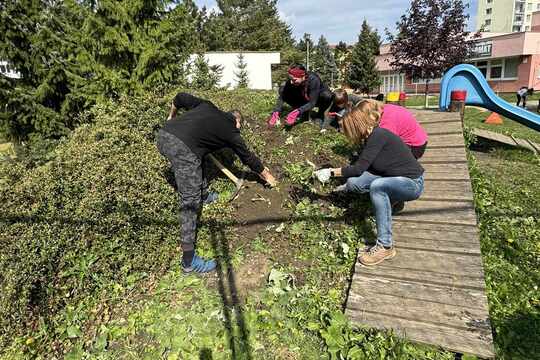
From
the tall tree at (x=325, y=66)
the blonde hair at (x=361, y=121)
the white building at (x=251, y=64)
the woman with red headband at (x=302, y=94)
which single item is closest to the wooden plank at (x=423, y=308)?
the blonde hair at (x=361, y=121)

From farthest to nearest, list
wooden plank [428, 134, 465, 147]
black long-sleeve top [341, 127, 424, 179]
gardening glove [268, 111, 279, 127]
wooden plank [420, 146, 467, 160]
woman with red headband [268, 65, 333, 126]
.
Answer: gardening glove [268, 111, 279, 127] → woman with red headband [268, 65, 333, 126] → wooden plank [428, 134, 465, 147] → wooden plank [420, 146, 467, 160] → black long-sleeve top [341, 127, 424, 179]

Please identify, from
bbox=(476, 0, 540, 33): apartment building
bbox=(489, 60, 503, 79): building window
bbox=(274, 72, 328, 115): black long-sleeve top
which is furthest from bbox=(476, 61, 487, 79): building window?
bbox=(274, 72, 328, 115): black long-sleeve top

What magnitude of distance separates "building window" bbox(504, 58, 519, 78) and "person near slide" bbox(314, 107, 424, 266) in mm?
38537

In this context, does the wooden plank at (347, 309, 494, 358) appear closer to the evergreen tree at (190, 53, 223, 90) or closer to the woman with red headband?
the woman with red headband

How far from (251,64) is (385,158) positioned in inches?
883

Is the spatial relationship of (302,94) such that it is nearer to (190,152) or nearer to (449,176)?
(449,176)

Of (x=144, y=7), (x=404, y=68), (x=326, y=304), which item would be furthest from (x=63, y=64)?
(x=404, y=68)

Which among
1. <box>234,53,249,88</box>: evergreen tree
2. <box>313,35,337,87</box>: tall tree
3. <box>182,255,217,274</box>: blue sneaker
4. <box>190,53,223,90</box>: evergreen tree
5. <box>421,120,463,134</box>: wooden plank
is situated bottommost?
<box>182,255,217,274</box>: blue sneaker

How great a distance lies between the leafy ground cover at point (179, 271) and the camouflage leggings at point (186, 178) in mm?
421

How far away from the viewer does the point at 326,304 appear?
2.96 metres

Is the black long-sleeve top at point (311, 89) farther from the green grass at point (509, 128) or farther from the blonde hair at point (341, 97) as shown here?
the green grass at point (509, 128)

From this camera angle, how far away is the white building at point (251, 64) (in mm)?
23125

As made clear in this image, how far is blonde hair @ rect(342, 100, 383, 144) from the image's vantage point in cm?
309

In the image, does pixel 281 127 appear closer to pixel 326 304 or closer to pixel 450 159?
pixel 450 159
